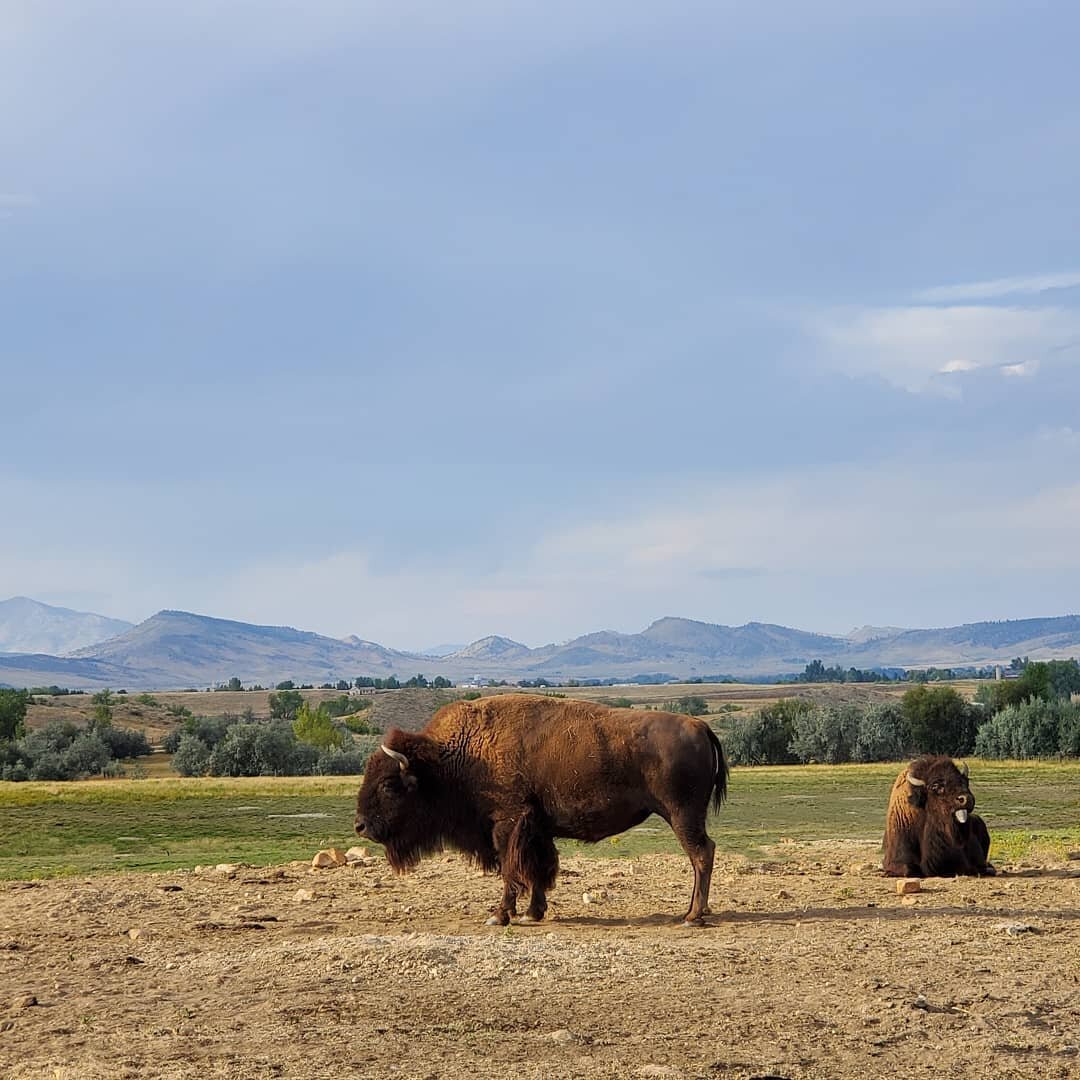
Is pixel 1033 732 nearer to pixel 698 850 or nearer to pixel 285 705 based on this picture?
pixel 698 850

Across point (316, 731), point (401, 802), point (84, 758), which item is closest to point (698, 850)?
point (401, 802)

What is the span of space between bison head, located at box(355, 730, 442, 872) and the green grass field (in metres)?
7.01

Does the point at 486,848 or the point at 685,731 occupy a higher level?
the point at 685,731

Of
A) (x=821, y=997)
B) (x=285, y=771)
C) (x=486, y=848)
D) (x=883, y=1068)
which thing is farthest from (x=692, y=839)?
(x=285, y=771)

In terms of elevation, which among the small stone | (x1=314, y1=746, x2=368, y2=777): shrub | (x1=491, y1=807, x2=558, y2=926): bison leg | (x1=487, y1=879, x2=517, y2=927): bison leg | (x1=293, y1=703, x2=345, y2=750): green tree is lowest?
(x1=314, y1=746, x2=368, y2=777): shrub

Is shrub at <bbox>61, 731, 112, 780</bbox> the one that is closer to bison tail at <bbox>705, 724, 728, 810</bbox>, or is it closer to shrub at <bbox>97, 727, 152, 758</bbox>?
shrub at <bbox>97, 727, 152, 758</bbox>

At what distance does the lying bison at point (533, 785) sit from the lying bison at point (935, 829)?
4425 mm

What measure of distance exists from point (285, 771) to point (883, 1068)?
212ft

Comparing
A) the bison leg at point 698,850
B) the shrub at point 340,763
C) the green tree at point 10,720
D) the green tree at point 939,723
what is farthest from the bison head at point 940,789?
the green tree at point 10,720

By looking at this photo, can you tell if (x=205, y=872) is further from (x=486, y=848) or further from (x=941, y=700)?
(x=941, y=700)

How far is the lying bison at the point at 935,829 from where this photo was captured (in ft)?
56.9

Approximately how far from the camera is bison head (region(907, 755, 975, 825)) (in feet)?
56.8

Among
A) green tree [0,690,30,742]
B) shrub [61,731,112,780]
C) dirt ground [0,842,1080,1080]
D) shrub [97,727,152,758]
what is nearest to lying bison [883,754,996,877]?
dirt ground [0,842,1080,1080]

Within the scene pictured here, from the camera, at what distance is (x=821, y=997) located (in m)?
10.0
